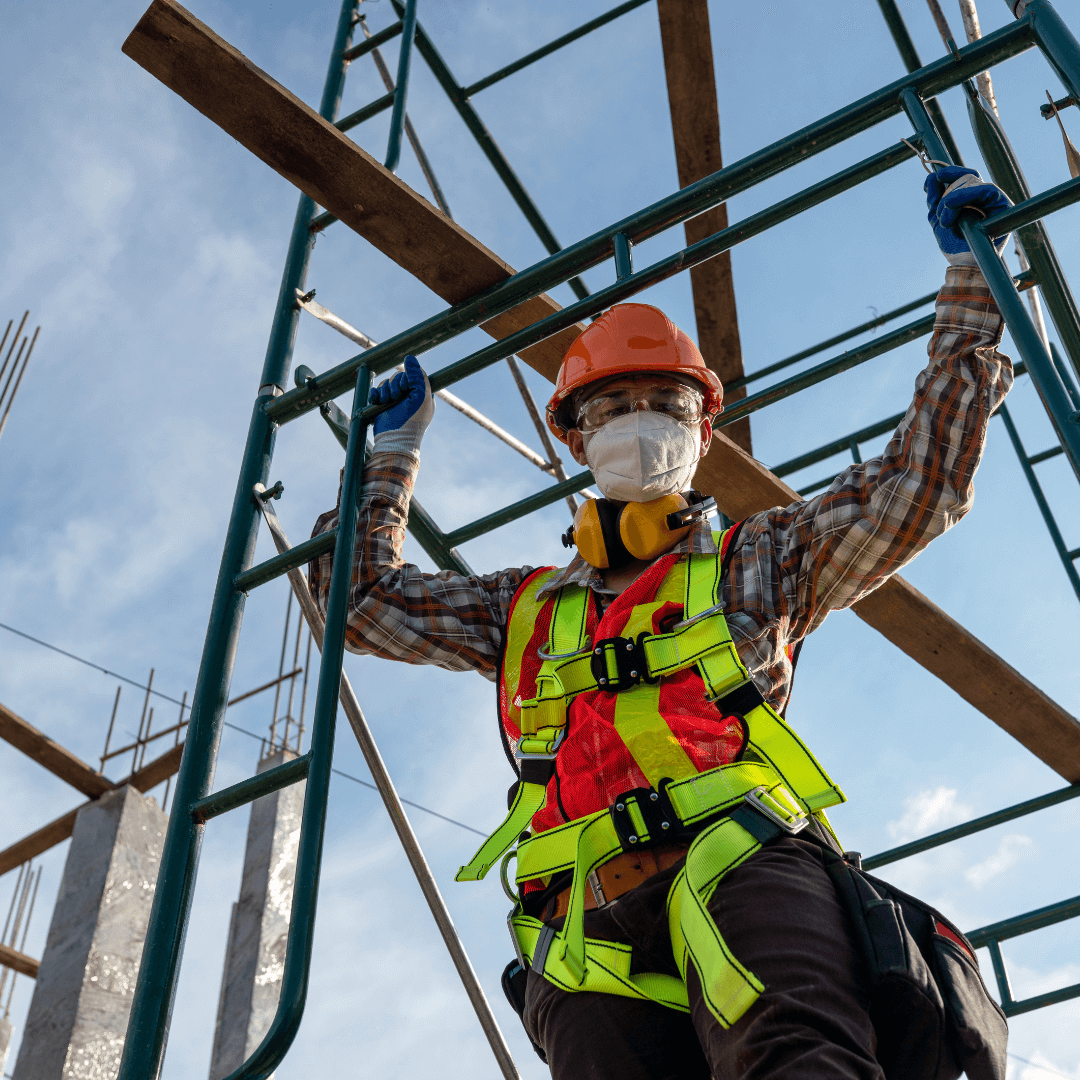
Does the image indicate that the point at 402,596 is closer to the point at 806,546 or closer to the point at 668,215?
the point at 806,546

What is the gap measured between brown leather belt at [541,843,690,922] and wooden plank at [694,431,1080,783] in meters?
2.17

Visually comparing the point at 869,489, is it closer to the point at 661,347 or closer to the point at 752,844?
the point at 661,347

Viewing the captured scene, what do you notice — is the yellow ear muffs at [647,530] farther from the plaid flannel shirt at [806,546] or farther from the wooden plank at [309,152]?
the wooden plank at [309,152]

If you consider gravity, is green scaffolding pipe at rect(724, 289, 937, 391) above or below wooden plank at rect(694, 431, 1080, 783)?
above

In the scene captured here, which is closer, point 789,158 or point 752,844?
point 752,844

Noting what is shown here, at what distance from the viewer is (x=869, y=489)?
286cm

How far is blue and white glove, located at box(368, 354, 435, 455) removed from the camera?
3.48 meters

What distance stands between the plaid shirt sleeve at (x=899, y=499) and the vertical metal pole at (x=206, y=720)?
1353mm

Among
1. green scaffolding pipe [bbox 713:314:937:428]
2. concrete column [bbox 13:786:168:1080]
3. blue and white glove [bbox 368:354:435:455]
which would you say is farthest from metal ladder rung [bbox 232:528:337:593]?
concrete column [bbox 13:786:168:1080]

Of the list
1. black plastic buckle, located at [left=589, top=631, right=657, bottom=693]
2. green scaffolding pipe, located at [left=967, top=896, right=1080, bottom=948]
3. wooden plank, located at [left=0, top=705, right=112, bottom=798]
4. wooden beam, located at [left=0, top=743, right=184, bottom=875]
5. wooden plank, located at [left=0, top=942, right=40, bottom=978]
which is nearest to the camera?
black plastic buckle, located at [left=589, top=631, right=657, bottom=693]

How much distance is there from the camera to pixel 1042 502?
5660mm

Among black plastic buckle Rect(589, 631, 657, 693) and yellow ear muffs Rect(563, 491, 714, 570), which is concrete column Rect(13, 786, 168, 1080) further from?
black plastic buckle Rect(589, 631, 657, 693)

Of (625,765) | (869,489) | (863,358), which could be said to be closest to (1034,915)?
(863,358)

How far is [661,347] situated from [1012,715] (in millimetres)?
2475
